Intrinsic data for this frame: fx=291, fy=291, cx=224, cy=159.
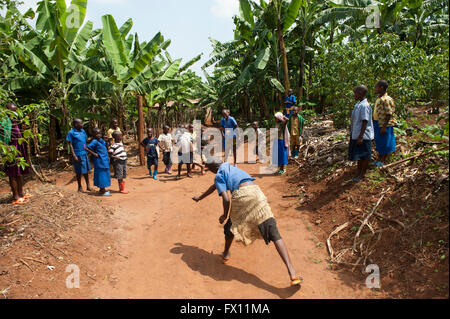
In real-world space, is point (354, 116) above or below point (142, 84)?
below

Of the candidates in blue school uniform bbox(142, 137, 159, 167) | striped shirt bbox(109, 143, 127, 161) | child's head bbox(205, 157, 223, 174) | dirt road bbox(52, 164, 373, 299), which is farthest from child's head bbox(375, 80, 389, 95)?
blue school uniform bbox(142, 137, 159, 167)

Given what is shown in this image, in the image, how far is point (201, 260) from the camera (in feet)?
14.0

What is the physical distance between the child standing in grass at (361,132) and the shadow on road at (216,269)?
2.68 metres

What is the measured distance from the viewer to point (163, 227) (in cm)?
544

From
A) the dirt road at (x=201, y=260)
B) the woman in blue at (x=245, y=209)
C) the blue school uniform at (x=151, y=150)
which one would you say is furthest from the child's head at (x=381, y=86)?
the blue school uniform at (x=151, y=150)

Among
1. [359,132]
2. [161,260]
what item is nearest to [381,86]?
[359,132]

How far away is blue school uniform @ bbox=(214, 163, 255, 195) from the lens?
3593 millimetres

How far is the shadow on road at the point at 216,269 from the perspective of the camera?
11.5ft

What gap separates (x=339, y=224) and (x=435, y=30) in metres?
19.5

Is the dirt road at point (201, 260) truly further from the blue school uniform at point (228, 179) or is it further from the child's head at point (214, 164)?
the child's head at point (214, 164)

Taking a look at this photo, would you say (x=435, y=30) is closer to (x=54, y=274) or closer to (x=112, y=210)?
(x=112, y=210)
